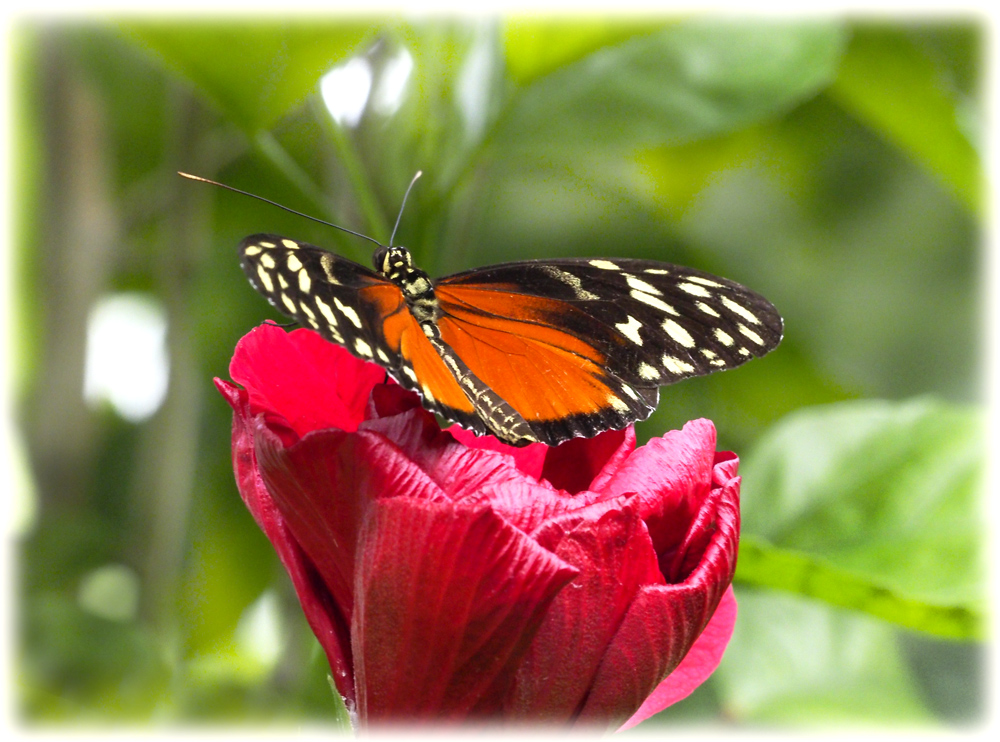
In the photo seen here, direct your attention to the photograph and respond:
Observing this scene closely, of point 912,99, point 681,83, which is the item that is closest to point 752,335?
point 681,83

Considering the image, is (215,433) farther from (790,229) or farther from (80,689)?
(790,229)

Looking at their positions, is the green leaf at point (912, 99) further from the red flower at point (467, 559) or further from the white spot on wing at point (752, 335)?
the red flower at point (467, 559)

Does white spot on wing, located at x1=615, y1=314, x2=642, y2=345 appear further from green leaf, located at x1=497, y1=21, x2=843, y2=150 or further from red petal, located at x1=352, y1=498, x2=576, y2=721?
green leaf, located at x1=497, y1=21, x2=843, y2=150

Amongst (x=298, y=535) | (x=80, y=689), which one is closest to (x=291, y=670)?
(x=80, y=689)

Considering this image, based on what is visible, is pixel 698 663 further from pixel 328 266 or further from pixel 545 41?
pixel 545 41


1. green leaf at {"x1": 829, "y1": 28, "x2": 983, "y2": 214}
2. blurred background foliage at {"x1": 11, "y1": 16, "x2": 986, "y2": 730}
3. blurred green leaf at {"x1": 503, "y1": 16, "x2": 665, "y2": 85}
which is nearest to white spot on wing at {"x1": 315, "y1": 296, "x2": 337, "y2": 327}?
blurred background foliage at {"x1": 11, "y1": 16, "x2": 986, "y2": 730}

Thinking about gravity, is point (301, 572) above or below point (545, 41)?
below

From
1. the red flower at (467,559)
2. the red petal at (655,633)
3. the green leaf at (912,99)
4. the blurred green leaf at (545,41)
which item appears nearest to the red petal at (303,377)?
the red flower at (467,559)
